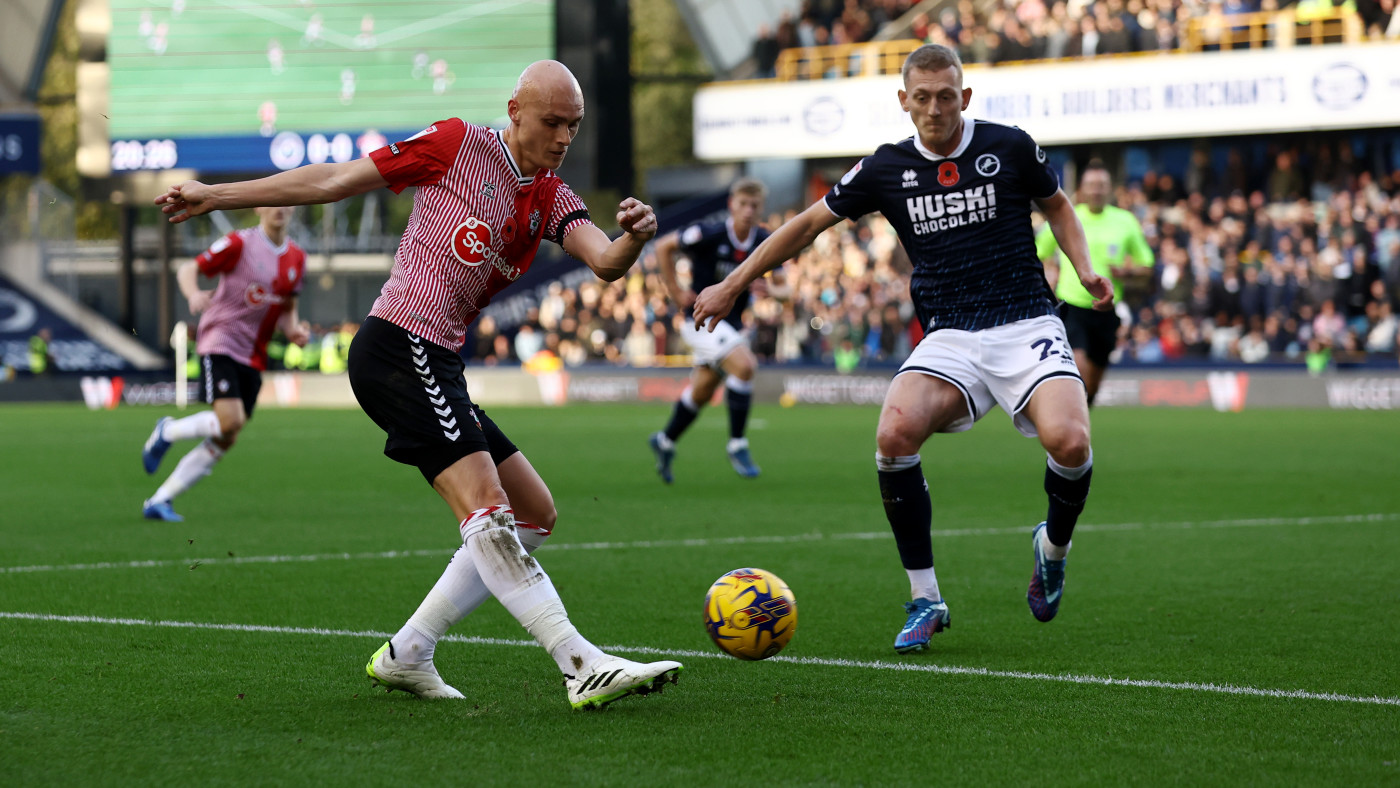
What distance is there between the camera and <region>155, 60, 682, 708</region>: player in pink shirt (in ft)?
15.7

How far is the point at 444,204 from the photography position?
5.01 metres

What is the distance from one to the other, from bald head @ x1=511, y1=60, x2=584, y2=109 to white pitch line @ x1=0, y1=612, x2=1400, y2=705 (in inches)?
82.1

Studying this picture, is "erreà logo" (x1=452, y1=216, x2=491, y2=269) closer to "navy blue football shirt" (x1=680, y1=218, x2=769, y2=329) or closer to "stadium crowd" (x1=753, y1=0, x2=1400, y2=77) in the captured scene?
"navy blue football shirt" (x1=680, y1=218, x2=769, y2=329)

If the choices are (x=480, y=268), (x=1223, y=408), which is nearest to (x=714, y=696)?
(x=480, y=268)

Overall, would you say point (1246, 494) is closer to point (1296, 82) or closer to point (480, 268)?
point (480, 268)

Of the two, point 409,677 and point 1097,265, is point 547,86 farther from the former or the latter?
point 1097,265

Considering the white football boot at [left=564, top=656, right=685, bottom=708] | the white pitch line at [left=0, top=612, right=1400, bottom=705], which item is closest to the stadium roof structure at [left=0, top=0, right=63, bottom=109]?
the white pitch line at [left=0, top=612, right=1400, bottom=705]

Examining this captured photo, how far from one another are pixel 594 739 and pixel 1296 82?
29656 mm

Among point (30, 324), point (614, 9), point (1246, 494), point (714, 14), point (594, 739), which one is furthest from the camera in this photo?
point (714, 14)

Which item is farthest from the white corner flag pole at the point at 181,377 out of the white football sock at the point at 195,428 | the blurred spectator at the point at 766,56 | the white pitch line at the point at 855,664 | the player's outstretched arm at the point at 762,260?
the player's outstretched arm at the point at 762,260

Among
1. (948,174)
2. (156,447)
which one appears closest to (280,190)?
(948,174)

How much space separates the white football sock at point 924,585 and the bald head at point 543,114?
223cm

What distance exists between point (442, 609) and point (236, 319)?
262 inches

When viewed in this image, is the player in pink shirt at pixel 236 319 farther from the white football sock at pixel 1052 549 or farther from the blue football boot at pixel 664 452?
the white football sock at pixel 1052 549
